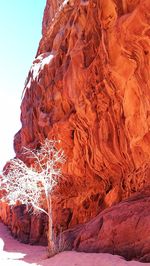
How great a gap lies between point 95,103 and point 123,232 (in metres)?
5.31

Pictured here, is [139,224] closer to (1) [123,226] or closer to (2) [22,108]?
(1) [123,226]

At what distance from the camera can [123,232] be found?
8250 millimetres

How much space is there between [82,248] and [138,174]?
10.7 feet

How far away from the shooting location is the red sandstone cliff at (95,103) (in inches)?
350

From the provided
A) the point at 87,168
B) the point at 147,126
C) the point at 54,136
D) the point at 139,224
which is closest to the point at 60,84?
the point at 54,136

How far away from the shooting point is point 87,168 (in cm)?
1367

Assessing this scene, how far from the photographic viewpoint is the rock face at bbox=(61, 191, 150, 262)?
24.7 feet

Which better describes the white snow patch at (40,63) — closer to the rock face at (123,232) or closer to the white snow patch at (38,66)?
the white snow patch at (38,66)

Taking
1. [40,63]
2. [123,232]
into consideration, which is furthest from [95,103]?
[40,63]

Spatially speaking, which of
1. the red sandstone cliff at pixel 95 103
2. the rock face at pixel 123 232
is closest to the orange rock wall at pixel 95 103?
the red sandstone cliff at pixel 95 103

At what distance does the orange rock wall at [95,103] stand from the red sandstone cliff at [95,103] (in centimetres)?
3

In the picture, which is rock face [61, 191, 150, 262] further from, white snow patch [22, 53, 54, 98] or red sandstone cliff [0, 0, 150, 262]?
white snow patch [22, 53, 54, 98]

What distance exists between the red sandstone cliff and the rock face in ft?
4.98

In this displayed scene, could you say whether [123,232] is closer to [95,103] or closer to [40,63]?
[95,103]
